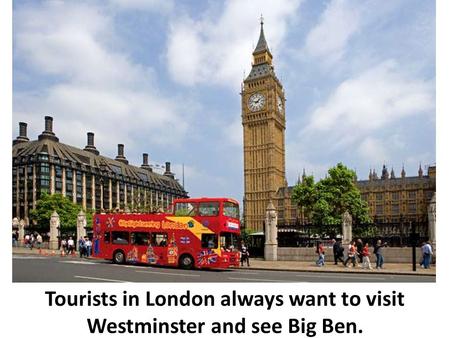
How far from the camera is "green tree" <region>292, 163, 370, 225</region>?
53.3 meters

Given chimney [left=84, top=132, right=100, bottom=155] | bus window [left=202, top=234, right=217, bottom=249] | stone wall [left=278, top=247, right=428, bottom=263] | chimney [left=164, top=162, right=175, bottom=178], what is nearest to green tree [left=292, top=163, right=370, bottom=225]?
stone wall [left=278, top=247, right=428, bottom=263]

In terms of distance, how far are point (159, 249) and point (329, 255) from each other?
11.4 metres

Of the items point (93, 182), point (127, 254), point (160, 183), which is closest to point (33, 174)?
point (93, 182)

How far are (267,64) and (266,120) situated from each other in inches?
633

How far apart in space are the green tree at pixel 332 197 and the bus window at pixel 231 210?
30.2 meters

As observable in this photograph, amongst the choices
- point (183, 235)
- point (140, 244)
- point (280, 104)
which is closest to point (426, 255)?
point (183, 235)

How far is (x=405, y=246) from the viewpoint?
28.1 m

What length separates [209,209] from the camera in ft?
76.1

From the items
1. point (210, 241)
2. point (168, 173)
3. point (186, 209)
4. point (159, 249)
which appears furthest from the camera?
point (168, 173)

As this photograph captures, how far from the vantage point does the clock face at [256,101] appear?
361 feet

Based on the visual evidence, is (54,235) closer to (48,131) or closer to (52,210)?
(52,210)

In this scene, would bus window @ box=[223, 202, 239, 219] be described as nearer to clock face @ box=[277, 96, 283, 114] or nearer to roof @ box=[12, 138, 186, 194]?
roof @ box=[12, 138, 186, 194]

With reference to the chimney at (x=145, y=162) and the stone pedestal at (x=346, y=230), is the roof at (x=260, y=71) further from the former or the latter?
the stone pedestal at (x=346, y=230)

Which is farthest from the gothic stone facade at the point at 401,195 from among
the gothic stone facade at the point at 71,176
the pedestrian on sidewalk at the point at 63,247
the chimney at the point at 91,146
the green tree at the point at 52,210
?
the pedestrian on sidewalk at the point at 63,247
